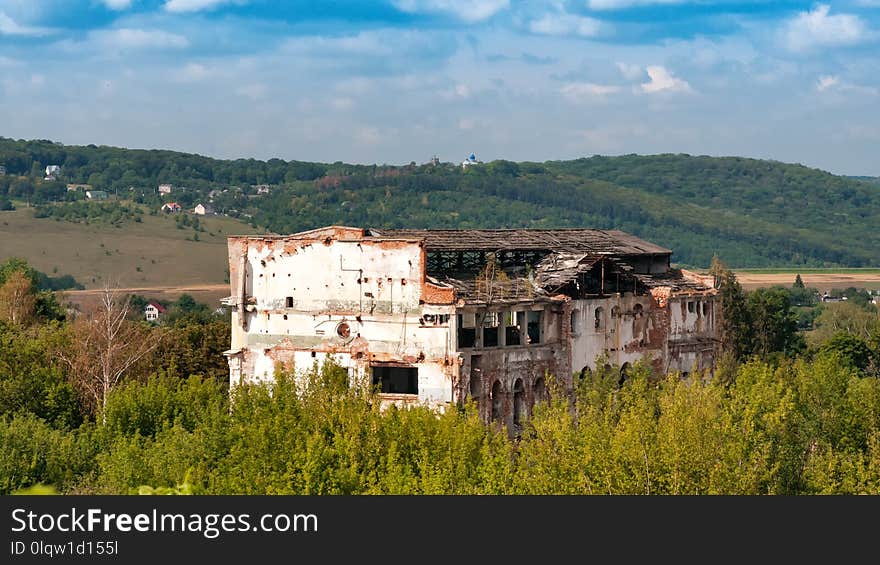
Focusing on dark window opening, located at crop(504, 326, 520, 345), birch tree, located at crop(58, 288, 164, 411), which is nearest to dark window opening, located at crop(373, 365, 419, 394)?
dark window opening, located at crop(504, 326, 520, 345)

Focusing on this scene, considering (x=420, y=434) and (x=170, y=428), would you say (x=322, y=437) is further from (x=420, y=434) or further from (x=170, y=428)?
(x=170, y=428)

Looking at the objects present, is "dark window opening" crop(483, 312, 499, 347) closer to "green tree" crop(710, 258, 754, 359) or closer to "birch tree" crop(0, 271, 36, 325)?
"birch tree" crop(0, 271, 36, 325)

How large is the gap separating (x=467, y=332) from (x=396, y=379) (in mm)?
3946

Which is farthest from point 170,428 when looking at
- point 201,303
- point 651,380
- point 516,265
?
point 201,303

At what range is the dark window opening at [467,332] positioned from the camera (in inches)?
2238

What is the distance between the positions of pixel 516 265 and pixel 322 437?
18765 mm

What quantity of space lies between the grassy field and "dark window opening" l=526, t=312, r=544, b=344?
119 m

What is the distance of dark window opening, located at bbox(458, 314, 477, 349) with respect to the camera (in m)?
56.8

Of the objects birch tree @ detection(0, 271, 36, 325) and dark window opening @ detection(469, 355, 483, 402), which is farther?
birch tree @ detection(0, 271, 36, 325)

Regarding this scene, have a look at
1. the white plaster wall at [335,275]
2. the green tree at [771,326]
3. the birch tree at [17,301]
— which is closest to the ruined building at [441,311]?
the white plaster wall at [335,275]

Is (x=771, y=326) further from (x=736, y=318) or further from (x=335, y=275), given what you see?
(x=335, y=275)

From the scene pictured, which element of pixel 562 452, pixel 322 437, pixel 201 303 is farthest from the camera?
pixel 201 303

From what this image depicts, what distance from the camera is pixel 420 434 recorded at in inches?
1849

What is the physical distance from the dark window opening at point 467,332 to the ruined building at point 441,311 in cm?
5
